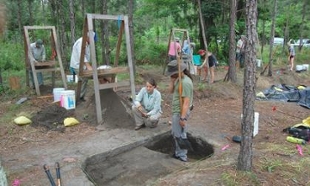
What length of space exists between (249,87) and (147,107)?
2718 mm

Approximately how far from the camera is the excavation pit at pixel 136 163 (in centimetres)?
437

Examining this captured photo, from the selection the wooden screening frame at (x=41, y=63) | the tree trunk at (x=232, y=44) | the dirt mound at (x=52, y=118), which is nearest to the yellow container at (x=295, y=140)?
the dirt mound at (x=52, y=118)

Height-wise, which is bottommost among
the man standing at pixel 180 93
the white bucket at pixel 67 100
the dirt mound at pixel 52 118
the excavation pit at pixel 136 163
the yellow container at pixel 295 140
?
the excavation pit at pixel 136 163

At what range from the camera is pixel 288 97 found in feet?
32.8

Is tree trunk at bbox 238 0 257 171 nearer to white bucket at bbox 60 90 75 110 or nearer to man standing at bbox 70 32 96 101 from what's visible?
man standing at bbox 70 32 96 101

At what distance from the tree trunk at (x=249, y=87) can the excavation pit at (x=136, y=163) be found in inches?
50.1

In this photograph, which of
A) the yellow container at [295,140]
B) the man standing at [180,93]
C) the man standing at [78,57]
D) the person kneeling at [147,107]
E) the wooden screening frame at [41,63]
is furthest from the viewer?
the wooden screening frame at [41,63]

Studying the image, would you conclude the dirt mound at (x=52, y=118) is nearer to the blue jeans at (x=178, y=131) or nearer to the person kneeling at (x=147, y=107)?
the person kneeling at (x=147, y=107)

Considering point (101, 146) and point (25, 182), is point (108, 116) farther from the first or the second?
point (25, 182)

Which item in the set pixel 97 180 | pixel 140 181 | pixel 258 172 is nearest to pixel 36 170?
pixel 97 180

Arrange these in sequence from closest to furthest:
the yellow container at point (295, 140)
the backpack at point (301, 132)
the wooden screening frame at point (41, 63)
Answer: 1. the yellow container at point (295, 140)
2. the backpack at point (301, 132)
3. the wooden screening frame at point (41, 63)

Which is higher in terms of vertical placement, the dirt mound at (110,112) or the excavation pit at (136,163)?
the dirt mound at (110,112)

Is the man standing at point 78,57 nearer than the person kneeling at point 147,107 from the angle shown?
No

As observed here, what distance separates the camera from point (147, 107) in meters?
5.86
